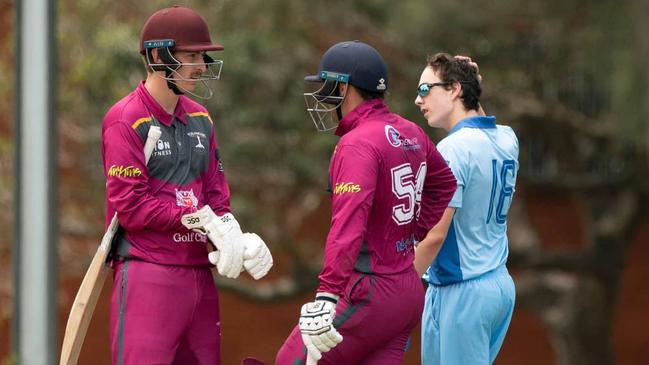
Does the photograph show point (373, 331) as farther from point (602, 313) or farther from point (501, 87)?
point (602, 313)

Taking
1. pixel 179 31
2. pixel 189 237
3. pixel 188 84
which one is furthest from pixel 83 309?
pixel 179 31

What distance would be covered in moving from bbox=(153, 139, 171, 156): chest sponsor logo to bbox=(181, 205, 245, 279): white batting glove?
11.8 inches

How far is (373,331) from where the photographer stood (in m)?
5.54

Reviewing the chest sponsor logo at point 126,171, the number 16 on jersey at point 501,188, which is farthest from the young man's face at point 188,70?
the number 16 on jersey at point 501,188

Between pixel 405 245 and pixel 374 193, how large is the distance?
13.5 inches

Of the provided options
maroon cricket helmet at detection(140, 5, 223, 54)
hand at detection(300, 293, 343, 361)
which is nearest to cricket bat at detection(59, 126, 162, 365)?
maroon cricket helmet at detection(140, 5, 223, 54)

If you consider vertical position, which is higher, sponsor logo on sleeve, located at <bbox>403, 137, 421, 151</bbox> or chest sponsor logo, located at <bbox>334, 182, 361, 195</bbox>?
sponsor logo on sleeve, located at <bbox>403, 137, 421, 151</bbox>

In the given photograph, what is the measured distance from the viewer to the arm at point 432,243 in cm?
616

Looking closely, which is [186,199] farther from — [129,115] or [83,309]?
[83,309]

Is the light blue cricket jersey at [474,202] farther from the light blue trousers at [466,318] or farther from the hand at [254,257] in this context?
the hand at [254,257]

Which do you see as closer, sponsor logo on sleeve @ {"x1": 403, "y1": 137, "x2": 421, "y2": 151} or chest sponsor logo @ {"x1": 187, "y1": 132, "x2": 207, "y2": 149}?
sponsor logo on sleeve @ {"x1": 403, "y1": 137, "x2": 421, "y2": 151}

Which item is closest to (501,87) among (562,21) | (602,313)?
(562,21)

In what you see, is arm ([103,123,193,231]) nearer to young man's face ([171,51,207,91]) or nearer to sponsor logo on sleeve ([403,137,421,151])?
young man's face ([171,51,207,91])

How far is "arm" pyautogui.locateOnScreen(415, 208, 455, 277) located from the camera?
6.16m
